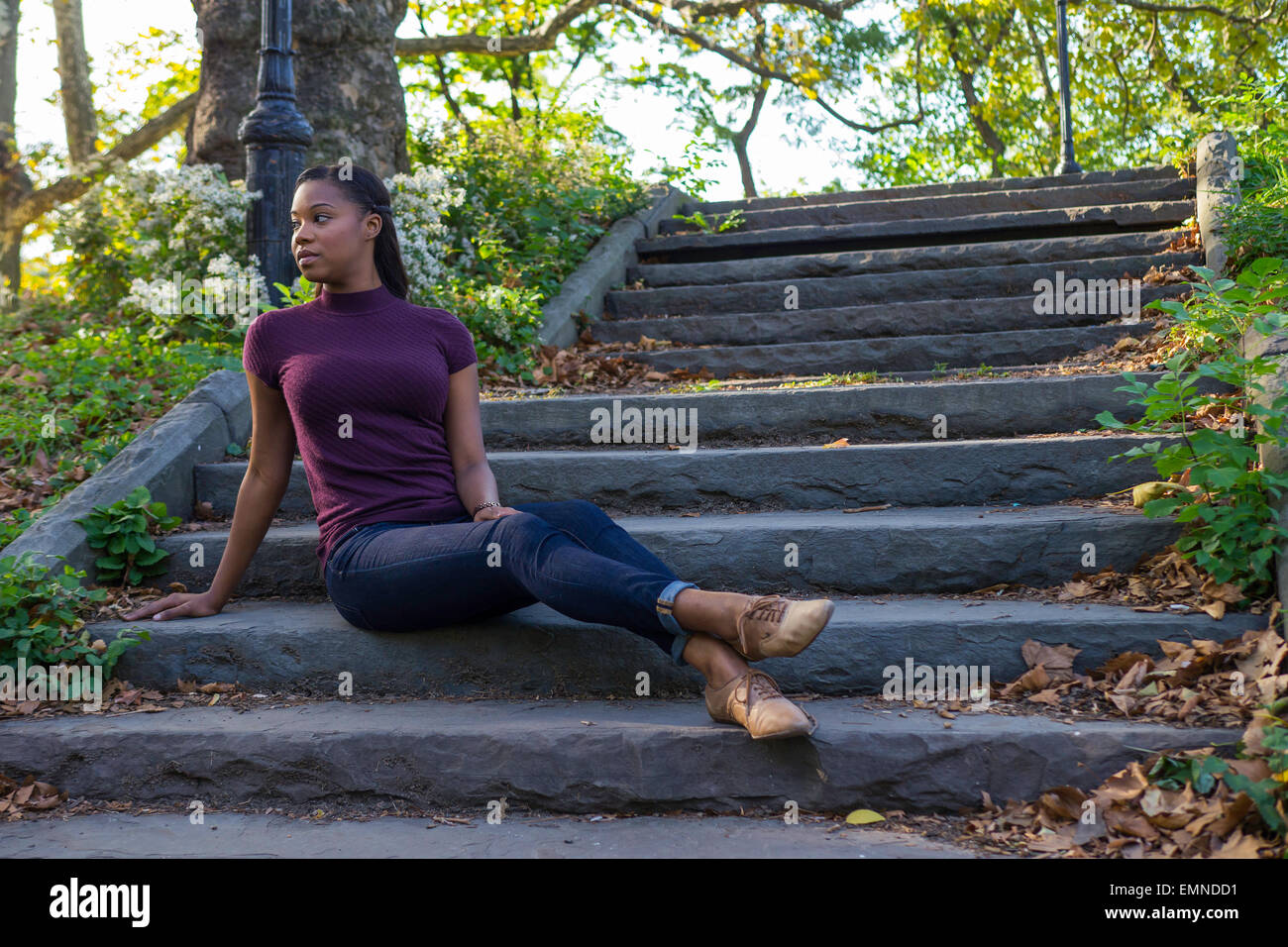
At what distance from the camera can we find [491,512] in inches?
120

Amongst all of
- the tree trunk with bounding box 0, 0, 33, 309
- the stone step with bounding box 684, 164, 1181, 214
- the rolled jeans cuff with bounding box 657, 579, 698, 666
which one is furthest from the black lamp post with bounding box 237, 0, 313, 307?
the tree trunk with bounding box 0, 0, 33, 309

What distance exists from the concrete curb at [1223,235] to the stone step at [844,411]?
704 millimetres

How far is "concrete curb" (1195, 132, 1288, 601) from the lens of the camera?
9.56ft

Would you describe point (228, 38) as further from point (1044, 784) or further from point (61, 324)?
point (1044, 784)

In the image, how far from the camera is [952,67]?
19812mm

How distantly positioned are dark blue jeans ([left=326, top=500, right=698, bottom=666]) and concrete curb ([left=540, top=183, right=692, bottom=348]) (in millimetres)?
3077

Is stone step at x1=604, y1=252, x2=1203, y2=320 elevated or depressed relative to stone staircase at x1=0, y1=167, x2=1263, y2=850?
elevated

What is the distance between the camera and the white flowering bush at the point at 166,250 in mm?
5551

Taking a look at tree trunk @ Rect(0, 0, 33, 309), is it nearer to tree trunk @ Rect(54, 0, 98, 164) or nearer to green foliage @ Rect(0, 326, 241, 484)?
tree trunk @ Rect(54, 0, 98, 164)

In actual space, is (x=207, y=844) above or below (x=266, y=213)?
below

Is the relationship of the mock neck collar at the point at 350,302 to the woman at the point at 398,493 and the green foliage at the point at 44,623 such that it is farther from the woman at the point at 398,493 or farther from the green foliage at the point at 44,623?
the green foliage at the point at 44,623
